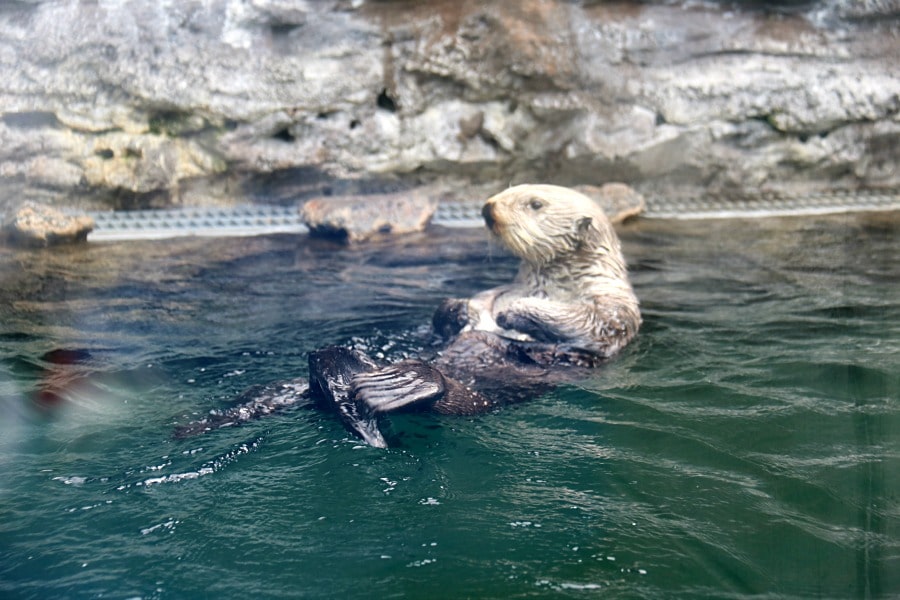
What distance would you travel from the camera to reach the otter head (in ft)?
10.4

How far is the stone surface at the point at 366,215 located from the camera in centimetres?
529

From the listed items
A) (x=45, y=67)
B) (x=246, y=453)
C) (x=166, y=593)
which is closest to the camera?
(x=166, y=593)

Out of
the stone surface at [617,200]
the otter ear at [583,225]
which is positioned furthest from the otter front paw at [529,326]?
the stone surface at [617,200]

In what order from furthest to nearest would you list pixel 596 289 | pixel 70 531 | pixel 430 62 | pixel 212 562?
pixel 430 62, pixel 596 289, pixel 70 531, pixel 212 562

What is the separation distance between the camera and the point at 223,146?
5973 millimetres

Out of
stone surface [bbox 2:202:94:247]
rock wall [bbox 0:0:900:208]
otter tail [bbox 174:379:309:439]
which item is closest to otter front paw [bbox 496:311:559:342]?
otter tail [bbox 174:379:309:439]

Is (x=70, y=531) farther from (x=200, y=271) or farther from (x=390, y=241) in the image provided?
(x=390, y=241)

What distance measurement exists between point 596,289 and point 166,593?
2.11 meters

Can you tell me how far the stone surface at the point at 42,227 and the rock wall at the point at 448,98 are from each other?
829 millimetres

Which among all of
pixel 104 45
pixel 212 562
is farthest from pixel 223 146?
pixel 212 562

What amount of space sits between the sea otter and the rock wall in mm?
3298

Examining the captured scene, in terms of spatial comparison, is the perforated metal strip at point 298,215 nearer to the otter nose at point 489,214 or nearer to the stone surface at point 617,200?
the stone surface at point 617,200

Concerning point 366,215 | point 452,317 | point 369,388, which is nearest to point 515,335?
point 452,317

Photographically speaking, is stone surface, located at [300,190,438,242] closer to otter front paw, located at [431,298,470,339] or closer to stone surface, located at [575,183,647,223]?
stone surface, located at [575,183,647,223]
